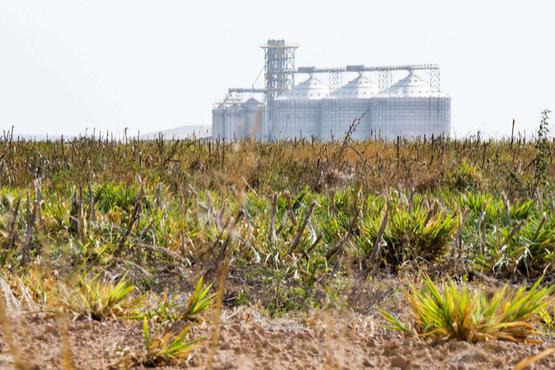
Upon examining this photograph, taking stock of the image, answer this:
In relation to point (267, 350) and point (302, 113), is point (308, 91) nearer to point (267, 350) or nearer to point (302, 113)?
point (302, 113)

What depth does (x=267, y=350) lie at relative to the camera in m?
2.75

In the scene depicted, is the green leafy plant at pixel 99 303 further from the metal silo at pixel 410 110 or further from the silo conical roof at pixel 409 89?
the silo conical roof at pixel 409 89

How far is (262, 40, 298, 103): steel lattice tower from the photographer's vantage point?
13314 cm

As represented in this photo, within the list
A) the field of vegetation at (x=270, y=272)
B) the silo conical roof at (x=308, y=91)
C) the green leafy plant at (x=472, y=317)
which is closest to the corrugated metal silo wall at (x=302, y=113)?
the silo conical roof at (x=308, y=91)

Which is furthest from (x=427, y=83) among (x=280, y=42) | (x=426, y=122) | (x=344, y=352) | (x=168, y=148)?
(x=344, y=352)

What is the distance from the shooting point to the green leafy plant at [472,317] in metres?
2.95

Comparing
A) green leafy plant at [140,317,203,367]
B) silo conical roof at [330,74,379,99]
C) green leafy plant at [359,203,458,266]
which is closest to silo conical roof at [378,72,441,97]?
silo conical roof at [330,74,379,99]

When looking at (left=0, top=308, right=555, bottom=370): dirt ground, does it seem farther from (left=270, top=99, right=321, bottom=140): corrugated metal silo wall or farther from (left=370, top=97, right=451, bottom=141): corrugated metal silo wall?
(left=270, top=99, right=321, bottom=140): corrugated metal silo wall

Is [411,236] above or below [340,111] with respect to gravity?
below

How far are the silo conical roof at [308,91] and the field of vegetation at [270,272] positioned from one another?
115 m

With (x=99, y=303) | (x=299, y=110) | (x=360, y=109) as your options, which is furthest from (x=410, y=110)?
(x=99, y=303)

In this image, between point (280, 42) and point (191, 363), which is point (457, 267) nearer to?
point (191, 363)

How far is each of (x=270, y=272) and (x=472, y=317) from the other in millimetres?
1979

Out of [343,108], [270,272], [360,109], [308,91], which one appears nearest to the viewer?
[270,272]
